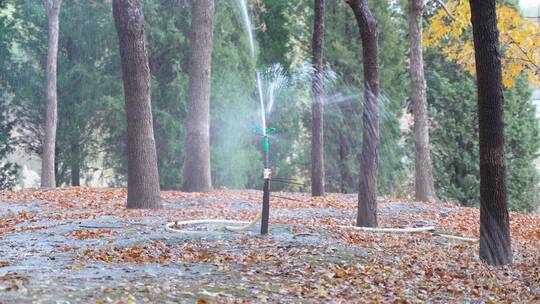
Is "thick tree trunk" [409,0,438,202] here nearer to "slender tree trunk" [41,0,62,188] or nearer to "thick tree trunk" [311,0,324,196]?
"thick tree trunk" [311,0,324,196]

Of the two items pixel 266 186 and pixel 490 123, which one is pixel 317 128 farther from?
pixel 490 123

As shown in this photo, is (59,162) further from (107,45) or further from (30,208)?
(30,208)

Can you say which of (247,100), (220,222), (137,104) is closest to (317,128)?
(137,104)

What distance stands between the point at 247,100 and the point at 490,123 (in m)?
17.0

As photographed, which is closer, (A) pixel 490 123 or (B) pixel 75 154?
(A) pixel 490 123

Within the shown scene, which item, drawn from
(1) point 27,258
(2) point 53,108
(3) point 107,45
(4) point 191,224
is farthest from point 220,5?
(1) point 27,258

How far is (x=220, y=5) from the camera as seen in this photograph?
26.7 meters

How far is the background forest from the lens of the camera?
86.1ft

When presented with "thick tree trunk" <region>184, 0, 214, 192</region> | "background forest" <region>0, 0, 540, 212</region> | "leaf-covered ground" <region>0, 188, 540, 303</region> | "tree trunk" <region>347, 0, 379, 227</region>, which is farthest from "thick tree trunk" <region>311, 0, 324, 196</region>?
"tree trunk" <region>347, 0, 379, 227</region>

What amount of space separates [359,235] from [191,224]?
2647mm

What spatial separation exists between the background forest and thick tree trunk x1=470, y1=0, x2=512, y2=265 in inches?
602

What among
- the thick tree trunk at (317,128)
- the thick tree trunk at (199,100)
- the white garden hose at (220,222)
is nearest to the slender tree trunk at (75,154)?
the thick tree trunk at (199,100)

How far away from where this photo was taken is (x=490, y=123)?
33.8ft

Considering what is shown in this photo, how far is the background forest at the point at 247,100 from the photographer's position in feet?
86.1
